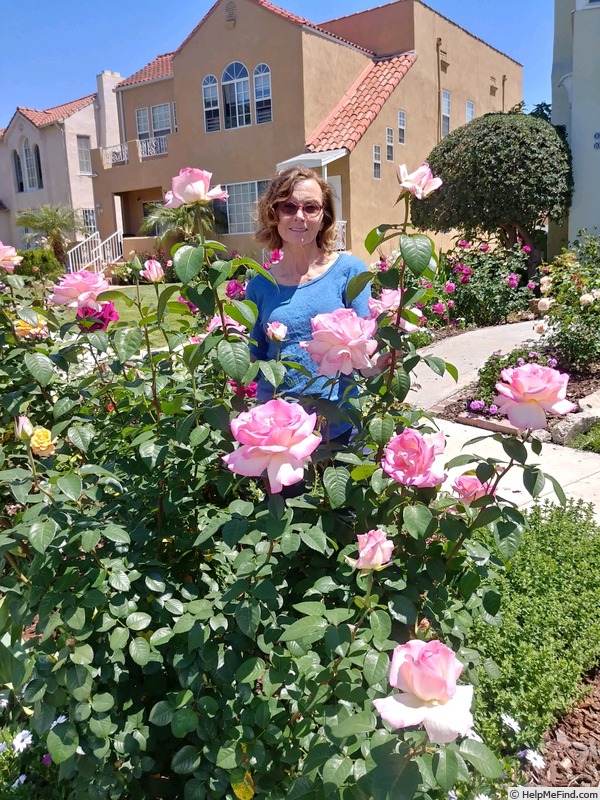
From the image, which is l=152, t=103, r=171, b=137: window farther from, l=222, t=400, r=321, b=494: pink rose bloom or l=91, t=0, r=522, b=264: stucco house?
l=222, t=400, r=321, b=494: pink rose bloom

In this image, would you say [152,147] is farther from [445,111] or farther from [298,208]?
[298,208]

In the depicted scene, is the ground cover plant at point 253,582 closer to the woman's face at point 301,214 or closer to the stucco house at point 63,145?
the woman's face at point 301,214

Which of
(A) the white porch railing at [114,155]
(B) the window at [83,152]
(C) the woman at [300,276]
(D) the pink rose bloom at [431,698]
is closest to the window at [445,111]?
(A) the white porch railing at [114,155]

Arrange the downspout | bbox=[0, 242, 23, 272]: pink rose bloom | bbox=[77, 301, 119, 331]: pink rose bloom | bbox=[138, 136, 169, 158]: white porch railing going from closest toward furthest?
bbox=[77, 301, 119, 331]: pink rose bloom, bbox=[0, 242, 23, 272]: pink rose bloom, the downspout, bbox=[138, 136, 169, 158]: white porch railing

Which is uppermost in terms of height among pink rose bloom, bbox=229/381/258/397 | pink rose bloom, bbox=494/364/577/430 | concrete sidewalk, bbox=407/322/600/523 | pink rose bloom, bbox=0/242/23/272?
pink rose bloom, bbox=0/242/23/272

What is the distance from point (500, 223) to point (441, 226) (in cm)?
111

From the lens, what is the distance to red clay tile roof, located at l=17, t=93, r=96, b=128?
25859 millimetres

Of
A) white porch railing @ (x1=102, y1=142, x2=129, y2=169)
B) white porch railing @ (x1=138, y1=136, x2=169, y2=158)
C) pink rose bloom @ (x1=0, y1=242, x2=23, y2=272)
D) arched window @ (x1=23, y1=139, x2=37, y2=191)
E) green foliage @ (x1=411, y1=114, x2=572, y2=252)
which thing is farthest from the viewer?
arched window @ (x1=23, y1=139, x2=37, y2=191)

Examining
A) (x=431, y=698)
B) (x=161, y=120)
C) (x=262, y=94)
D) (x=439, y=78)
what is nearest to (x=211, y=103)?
(x=262, y=94)

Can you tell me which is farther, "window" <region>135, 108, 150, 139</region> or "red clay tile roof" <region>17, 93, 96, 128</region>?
"red clay tile roof" <region>17, 93, 96, 128</region>

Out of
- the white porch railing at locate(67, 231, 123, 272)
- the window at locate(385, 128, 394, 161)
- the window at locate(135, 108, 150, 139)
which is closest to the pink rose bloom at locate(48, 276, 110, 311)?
the window at locate(385, 128, 394, 161)

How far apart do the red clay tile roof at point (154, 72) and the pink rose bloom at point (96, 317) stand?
21.7m

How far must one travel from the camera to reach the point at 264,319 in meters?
2.38

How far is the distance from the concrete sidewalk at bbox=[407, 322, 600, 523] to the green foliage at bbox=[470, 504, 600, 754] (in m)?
0.34
